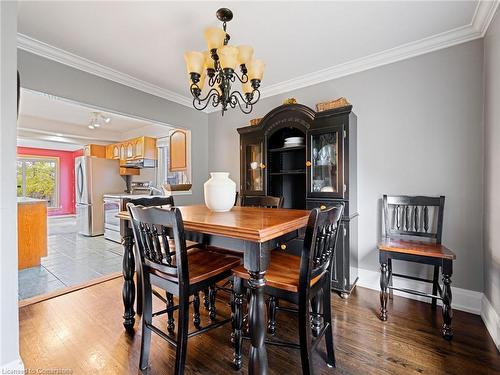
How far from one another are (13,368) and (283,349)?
1522 millimetres

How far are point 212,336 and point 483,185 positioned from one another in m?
2.49

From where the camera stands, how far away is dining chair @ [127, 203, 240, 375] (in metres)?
1.17

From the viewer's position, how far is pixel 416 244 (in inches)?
81.0

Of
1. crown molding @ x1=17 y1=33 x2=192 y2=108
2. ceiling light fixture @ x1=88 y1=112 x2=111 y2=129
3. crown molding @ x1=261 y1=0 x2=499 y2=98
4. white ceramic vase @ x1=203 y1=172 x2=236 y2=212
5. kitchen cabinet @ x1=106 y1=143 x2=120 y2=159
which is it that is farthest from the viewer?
kitchen cabinet @ x1=106 y1=143 x2=120 y2=159

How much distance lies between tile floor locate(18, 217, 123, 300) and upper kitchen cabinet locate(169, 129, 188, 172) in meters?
1.65

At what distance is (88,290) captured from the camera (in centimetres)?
252

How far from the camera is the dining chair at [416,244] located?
1760 millimetres

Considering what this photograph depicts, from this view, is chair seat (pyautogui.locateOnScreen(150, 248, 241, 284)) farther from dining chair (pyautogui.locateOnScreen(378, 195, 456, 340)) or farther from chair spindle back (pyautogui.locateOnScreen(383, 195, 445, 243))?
chair spindle back (pyautogui.locateOnScreen(383, 195, 445, 243))

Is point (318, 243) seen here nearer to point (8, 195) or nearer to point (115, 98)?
point (8, 195)

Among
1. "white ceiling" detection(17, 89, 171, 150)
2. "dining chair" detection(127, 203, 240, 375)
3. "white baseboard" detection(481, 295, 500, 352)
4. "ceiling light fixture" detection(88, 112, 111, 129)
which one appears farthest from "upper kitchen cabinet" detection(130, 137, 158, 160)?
"white baseboard" detection(481, 295, 500, 352)

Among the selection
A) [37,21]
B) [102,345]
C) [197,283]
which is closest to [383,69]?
[197,283]

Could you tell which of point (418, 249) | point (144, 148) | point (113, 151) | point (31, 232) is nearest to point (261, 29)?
point (418, 249)

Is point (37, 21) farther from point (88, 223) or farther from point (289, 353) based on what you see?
point (88, 223)

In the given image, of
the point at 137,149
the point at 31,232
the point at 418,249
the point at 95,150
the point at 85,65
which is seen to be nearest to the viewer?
the point at 418,249
